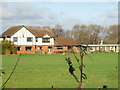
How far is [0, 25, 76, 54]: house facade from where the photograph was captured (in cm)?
5819

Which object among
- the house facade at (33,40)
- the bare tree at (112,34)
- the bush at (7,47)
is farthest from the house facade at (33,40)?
the bare tree at (112,34)

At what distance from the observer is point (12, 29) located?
61344 millimetres

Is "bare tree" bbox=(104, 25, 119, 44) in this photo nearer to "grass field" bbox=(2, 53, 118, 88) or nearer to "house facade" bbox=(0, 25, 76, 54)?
"house facade" bbox=(0, 25, 76, 54)

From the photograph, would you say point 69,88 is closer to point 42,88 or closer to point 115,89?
point 42,88

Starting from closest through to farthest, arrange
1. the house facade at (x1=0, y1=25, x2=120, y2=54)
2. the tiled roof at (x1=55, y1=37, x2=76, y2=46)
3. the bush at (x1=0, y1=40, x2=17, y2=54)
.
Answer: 1. the bush at (x1=0, y1=40, x2=17, y2=54)
2. the house facade at (x1=0, y1=25, x2=120, y2=54)
3. the tiled roof at (x1=55, y1=37, x2=76, y2=46)

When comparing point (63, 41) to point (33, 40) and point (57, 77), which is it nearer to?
point (33, 40)

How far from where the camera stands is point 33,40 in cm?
5925

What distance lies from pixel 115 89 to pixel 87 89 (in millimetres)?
908

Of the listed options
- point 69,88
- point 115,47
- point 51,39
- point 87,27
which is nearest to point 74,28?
point 87,27

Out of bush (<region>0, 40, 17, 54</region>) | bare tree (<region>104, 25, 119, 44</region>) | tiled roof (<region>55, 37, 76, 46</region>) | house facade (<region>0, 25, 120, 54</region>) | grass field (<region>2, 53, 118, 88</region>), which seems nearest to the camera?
grass field (<region>2, 53, 118, 88</region>)

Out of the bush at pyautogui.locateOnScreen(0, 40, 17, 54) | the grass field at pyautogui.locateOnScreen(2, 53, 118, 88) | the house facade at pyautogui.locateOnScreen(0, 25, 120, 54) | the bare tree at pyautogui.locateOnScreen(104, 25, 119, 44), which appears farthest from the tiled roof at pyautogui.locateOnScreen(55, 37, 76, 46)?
the grass field at pyautogui.locateOnScreen(2, 53, 118, 88)

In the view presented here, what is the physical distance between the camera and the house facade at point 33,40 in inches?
2291

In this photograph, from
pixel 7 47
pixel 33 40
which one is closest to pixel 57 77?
pixel 7 47

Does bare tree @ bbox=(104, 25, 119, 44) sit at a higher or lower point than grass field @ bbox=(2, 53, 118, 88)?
higher
